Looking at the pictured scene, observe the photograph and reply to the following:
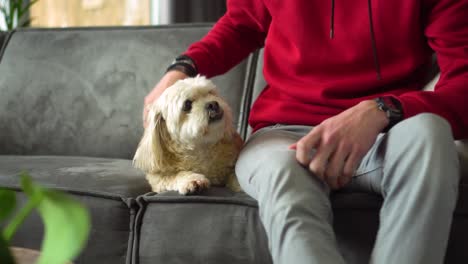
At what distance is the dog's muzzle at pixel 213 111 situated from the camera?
140cm

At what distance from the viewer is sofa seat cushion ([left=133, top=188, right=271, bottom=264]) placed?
1182mm

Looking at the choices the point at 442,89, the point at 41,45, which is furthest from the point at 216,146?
the point at 41,45

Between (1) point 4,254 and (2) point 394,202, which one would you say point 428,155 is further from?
(1) point 4,254

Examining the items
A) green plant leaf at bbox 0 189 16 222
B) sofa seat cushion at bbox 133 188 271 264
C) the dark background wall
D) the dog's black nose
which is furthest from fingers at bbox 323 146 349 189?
the dark background wall

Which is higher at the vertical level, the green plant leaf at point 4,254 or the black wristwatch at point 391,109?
the black wristwatch at point 391,109

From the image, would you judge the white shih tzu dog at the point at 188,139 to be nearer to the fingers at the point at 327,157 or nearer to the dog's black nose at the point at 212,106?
the dog's black nose at the point at 212,106

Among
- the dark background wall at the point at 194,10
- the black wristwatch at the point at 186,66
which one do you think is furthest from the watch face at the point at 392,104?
the dark background wall at the point at 194,10

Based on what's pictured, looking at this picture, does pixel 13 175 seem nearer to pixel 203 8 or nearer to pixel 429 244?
pixel 429 244

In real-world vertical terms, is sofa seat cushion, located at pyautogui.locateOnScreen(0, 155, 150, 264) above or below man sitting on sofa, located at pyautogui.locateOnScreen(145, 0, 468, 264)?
below

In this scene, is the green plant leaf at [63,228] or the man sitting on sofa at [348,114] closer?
the green plant leaf at [63,228]

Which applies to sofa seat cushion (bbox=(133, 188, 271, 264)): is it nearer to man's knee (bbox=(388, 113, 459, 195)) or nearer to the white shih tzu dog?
the white shih tzu dog

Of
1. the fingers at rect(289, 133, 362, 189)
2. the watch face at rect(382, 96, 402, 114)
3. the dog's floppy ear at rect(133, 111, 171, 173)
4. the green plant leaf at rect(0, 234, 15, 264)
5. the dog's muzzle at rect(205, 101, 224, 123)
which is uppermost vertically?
the watch face at rect(382, 96, 402, 114)

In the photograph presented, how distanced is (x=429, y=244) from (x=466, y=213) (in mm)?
276

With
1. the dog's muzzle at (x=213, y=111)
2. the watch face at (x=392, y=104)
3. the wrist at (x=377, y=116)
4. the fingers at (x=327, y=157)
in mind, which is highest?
the watch face at (x=392, y=104)
